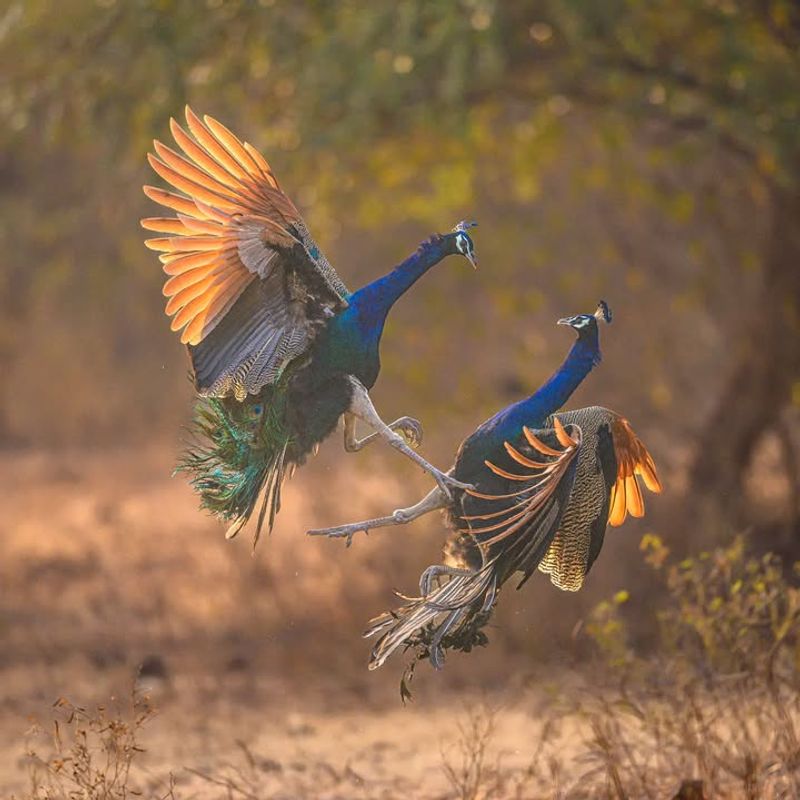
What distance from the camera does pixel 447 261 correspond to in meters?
10.5

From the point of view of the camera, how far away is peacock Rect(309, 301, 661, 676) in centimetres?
296

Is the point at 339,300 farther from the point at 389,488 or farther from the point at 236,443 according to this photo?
the point at 389,488

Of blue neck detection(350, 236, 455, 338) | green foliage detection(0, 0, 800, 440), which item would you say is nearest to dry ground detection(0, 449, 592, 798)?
green foliage detection(0, 0, 800, 440)

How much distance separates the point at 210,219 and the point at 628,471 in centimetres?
111

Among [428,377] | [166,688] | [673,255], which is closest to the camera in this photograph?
[166,688]

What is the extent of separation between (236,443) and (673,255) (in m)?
7.26

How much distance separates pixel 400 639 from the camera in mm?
2922

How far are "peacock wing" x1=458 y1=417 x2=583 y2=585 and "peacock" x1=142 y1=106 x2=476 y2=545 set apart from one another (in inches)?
4.1

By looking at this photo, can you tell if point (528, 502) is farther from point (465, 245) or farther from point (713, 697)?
point (713, 697)

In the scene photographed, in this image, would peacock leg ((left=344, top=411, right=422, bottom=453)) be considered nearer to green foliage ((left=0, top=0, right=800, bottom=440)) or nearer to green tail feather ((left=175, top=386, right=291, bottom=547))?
green tail feather ((left=175, top=386, right=291, bottom=547))

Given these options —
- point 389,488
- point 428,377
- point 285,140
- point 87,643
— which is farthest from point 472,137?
point 87,643

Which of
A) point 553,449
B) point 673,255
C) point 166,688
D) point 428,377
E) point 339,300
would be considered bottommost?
point 166,688

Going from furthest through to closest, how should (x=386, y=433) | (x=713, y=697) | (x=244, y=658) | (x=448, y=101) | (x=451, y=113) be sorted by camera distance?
(x=244, y=658) < (x=451, y=113) < (x=448, y=101) < (x=713, y=697) < (x=386, y=433)

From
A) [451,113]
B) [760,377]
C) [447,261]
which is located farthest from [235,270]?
[447,261]
